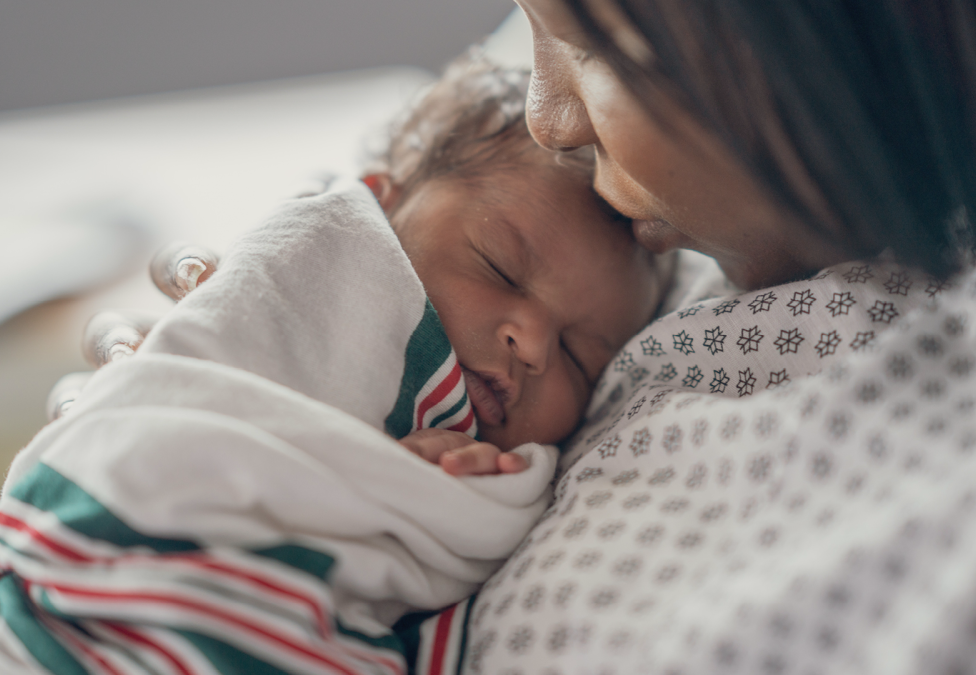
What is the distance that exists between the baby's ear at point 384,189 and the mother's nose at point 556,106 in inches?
13.9

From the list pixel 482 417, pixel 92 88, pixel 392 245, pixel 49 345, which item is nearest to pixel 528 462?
pixel 482 417

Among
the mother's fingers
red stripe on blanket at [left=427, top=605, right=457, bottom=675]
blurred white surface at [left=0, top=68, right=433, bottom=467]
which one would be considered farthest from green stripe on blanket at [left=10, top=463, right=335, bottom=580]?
blurred white surface at [left=0, top=68, right=433, bottom=467]

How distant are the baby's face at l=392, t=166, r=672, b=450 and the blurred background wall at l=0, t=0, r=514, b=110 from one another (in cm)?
151

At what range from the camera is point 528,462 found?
1.99ft

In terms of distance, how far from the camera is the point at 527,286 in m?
0.76

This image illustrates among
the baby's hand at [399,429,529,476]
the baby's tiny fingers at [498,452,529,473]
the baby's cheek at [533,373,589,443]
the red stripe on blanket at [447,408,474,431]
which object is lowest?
the baby's cheek at [533,373,589,443]

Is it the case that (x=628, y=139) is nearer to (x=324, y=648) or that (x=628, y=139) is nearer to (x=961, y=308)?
(x=961, y=308)

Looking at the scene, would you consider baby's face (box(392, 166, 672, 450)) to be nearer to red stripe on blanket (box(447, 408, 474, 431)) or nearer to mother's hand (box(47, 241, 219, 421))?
red stripe on blanket (box(447, 408, 474, 431))

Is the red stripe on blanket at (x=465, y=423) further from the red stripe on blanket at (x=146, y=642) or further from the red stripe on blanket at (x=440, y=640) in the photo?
the red stripe on blanket at (x=146, y=642)

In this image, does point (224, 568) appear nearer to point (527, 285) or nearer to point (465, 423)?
point (465, 423)

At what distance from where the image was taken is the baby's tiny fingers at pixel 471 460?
547 millimetres

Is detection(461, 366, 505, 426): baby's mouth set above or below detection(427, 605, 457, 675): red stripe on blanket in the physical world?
below

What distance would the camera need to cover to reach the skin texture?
0.72 m

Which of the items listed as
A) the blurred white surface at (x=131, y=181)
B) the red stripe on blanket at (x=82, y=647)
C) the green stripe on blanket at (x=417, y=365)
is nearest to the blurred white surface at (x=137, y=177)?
the blurred white surface at (x=131, y=181)
